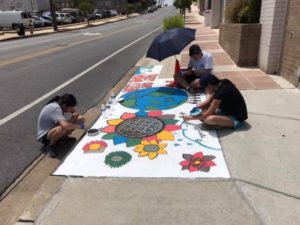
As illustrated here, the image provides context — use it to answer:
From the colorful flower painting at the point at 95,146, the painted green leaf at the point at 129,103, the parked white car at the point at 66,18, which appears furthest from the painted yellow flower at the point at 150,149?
the parked white car at the point at 66,18

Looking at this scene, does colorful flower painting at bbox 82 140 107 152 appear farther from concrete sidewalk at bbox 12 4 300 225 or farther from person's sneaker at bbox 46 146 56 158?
concrete sidewalk at bbox 12 4 300 225

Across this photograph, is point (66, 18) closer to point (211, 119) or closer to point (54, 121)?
point (54, 121)

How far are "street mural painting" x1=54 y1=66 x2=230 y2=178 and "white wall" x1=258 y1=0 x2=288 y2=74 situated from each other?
285cm

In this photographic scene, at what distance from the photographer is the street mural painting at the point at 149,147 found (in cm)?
379

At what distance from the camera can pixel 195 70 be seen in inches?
268

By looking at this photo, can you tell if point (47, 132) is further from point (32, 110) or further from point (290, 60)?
point (290, 60)

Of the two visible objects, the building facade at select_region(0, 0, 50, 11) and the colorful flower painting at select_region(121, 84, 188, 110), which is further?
the building facade at select_region(0, 0, 50, 11)

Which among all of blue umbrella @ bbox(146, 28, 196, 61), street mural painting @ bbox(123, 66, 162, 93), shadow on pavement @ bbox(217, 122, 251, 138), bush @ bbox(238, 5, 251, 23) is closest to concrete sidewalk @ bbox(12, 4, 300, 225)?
shadow on pavement @ bbox(217, 122, 251, 138)

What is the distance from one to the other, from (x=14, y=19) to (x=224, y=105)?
114 feet

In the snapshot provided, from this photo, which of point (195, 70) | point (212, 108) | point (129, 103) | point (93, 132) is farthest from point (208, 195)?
point (195, 70)

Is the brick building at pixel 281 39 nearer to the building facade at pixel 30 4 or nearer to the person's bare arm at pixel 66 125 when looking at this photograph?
the person's bare arm at pixel 66 125

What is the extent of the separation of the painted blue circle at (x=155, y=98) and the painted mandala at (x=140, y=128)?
36cm

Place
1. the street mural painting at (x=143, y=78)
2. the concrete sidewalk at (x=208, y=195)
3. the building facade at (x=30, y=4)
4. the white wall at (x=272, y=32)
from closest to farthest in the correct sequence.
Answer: the concrete sidewalk at (x=208, y=195), the white wall at (x=272, y=32), the street mural painting at (x=143, y=78), the building facade at (x=30, y=4)

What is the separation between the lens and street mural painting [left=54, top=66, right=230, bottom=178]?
3789 millimetres
